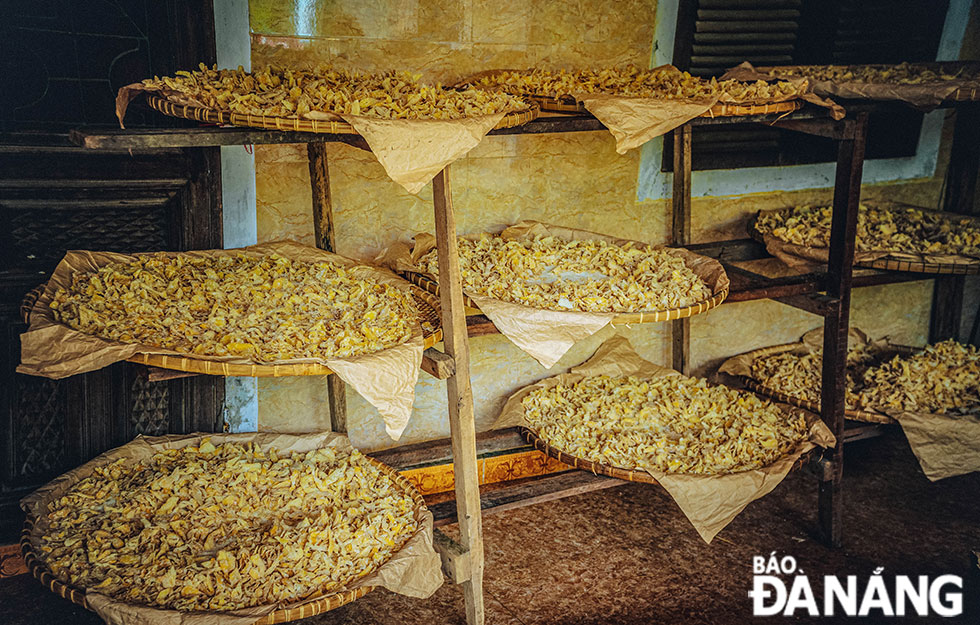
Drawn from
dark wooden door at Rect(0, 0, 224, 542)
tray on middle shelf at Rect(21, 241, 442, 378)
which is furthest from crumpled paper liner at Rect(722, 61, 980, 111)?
dark wooden door at Rect(0, 0, 224, 542)

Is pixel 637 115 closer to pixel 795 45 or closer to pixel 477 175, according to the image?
pixel 477 175

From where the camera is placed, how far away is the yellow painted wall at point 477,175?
2.90 meters

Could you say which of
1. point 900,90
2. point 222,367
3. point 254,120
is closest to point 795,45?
point 900,90

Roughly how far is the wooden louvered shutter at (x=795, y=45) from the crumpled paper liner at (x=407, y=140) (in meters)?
1.72

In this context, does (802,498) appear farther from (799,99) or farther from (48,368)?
(48,368)

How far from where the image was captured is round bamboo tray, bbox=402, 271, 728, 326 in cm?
262

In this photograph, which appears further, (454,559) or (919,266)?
(919,266)

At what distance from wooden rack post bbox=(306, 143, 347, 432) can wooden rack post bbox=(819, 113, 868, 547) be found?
182 centimetres

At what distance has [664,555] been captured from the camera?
10.2 feet

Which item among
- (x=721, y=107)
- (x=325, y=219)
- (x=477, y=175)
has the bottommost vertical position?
(x=325, y=219)

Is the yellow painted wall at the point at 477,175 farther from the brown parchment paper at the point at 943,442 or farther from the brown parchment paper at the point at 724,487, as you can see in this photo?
the brown parchment paper at the point at 943,442

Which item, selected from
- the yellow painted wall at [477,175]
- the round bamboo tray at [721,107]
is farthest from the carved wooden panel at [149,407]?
the round bamboo tray at [721,107]

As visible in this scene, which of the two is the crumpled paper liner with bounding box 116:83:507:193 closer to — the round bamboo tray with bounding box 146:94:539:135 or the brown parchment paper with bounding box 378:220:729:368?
the round bamboo tray with bounding box 146:94:539:135

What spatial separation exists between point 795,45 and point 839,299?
4.26ft
